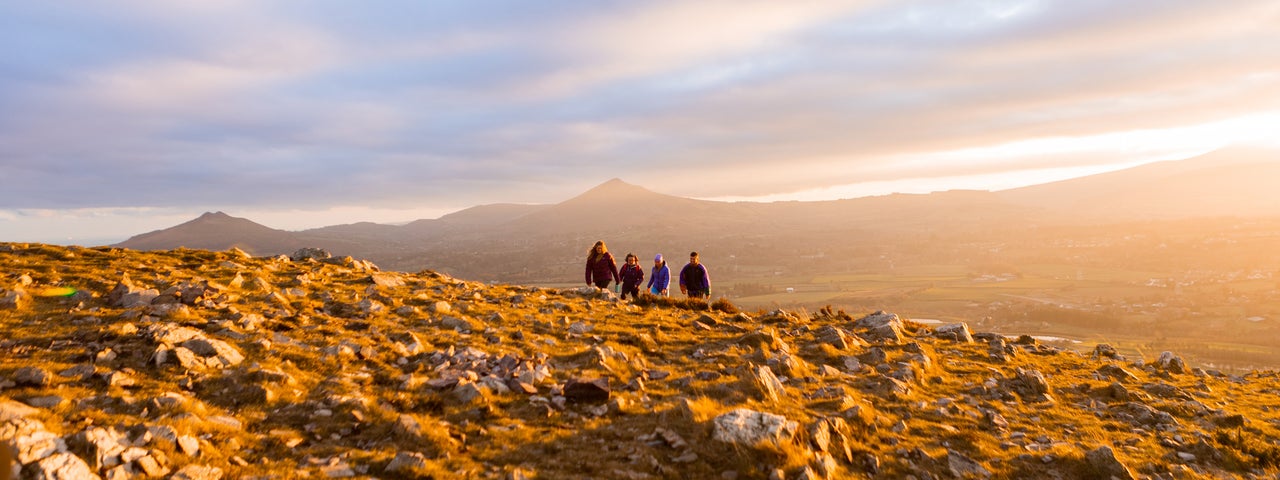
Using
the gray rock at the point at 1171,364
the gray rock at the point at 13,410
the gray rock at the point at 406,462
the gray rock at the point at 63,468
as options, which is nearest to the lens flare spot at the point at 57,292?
the gray rock at the point at 13,410

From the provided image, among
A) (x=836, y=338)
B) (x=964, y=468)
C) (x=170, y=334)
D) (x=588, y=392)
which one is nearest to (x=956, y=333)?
(x=836, y=338)

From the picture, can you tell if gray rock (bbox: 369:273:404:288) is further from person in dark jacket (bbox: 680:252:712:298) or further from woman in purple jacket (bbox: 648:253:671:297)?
person in dark jacket (bbox: 680:252:712:298)

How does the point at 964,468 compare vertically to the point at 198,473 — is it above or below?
below

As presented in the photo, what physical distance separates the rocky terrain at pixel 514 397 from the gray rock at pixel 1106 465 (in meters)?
0.02

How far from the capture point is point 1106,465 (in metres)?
8.35

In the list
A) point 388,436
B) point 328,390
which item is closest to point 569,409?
point 388,436

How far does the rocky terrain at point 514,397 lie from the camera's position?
6.73 m

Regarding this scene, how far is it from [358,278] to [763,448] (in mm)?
17302

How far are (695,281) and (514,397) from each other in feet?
46.5

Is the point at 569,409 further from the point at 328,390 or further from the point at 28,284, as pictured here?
the point at 28,284

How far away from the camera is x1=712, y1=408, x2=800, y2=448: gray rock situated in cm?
766

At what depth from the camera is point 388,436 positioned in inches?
295

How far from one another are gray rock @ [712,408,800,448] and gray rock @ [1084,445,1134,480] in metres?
4.94

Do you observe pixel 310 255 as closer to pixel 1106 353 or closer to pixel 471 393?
pixel 471 393
